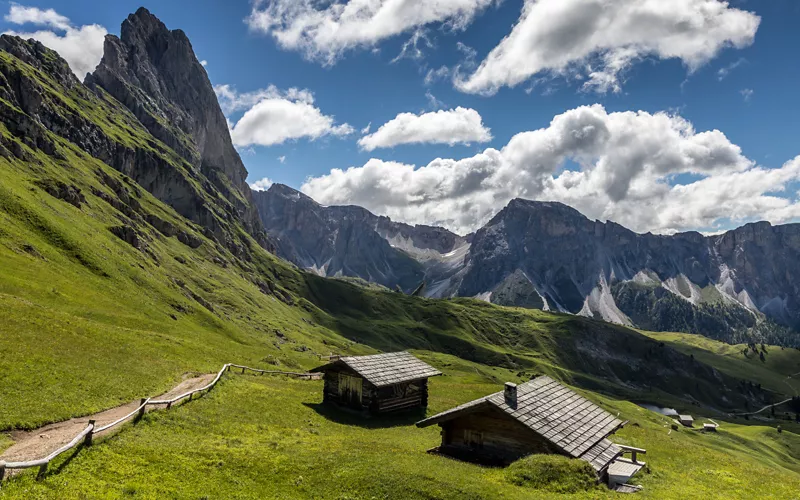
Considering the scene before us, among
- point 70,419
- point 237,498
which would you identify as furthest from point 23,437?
point 237,498

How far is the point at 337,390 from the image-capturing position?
47.8 meters

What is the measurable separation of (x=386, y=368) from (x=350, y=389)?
4.49 m

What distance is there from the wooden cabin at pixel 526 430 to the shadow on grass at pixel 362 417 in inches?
431

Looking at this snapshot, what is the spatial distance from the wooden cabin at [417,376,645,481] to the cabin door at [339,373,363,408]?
13.8m

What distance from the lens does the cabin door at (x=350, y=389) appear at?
46394 millimetres

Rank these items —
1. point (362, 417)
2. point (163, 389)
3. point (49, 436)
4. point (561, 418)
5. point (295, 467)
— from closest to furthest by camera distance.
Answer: point (49, 436), point (295, 467), point (561, 418), point (163, 389), point (362, 417)

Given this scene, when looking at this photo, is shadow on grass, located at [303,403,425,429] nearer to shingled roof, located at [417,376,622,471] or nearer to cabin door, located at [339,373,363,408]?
cabin door, located at [339,373,363,408]

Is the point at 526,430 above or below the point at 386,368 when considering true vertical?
below

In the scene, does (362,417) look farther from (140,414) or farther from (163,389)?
(140,414)

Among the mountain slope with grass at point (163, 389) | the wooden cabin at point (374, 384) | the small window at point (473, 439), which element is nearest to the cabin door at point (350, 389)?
the wooden cabin at point (374, 384)

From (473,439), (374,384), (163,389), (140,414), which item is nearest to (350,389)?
(374,384)

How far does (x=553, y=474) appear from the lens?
25.0 metres

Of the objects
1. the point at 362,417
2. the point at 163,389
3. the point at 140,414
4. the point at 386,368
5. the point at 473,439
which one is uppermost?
the point at 386,368

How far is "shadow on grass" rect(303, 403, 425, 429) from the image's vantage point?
141 ft
